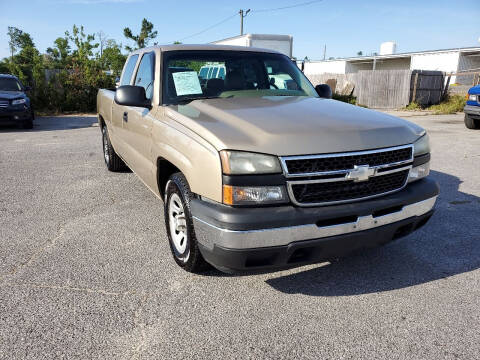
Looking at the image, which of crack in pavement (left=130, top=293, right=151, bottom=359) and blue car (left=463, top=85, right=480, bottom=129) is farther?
blue car (left=463, top=85, right=480, bottom=129)

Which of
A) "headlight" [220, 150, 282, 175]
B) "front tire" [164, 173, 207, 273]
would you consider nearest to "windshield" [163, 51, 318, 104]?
"front tire" [164, 173, 207, 273]

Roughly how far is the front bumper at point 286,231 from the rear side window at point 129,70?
2.86 meters

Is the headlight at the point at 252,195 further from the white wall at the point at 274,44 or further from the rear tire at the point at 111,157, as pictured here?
the white wall at the point at 274,44

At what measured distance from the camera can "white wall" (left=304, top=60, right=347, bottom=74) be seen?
42778 mm

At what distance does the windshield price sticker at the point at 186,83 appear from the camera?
3514 millimetres

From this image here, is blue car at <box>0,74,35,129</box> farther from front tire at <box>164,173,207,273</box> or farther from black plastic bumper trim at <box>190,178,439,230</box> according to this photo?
black plastic bumper trim at <box>190,178,439,230</box>

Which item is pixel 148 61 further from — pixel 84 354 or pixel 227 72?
pixel 84 354

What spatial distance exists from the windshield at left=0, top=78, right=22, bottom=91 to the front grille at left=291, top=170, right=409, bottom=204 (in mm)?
12706

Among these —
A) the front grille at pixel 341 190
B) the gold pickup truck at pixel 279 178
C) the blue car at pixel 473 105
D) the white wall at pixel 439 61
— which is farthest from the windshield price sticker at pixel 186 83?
the white wall at pixel 439 61

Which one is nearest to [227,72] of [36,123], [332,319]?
[332,319]

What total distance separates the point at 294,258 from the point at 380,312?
75 cm

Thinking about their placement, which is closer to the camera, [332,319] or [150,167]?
[332,319]

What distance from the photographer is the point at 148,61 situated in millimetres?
3990

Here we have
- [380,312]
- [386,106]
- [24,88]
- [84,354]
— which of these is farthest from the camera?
[386,106]
